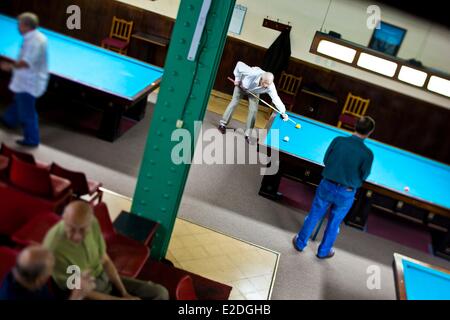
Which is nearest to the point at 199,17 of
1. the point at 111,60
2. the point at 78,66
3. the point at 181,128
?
the point at 181,128

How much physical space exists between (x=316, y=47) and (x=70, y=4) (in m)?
2.32

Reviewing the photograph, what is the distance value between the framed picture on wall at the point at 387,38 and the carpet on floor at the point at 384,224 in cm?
226

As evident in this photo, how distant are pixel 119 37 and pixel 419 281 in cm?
490

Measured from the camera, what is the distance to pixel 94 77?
171 inches

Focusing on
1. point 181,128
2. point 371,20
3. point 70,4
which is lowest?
point 181,128

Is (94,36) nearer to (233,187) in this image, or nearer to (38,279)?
(233,187)

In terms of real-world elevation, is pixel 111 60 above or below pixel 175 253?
above

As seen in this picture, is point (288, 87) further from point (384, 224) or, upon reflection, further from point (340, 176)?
point (340, 176)

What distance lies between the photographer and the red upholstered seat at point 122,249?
296 cm

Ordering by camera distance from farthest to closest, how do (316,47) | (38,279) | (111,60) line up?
(111,60)
(316,47)
(38,279)

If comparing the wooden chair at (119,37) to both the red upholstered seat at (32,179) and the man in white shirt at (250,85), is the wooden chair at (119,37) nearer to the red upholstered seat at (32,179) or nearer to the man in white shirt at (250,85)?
the man in white shirt at (250,85)

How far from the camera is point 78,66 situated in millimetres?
4121

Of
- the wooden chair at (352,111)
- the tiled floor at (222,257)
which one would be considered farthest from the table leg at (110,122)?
the wooden chair at (352,111)

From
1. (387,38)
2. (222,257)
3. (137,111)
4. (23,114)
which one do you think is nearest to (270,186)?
(222,257)
